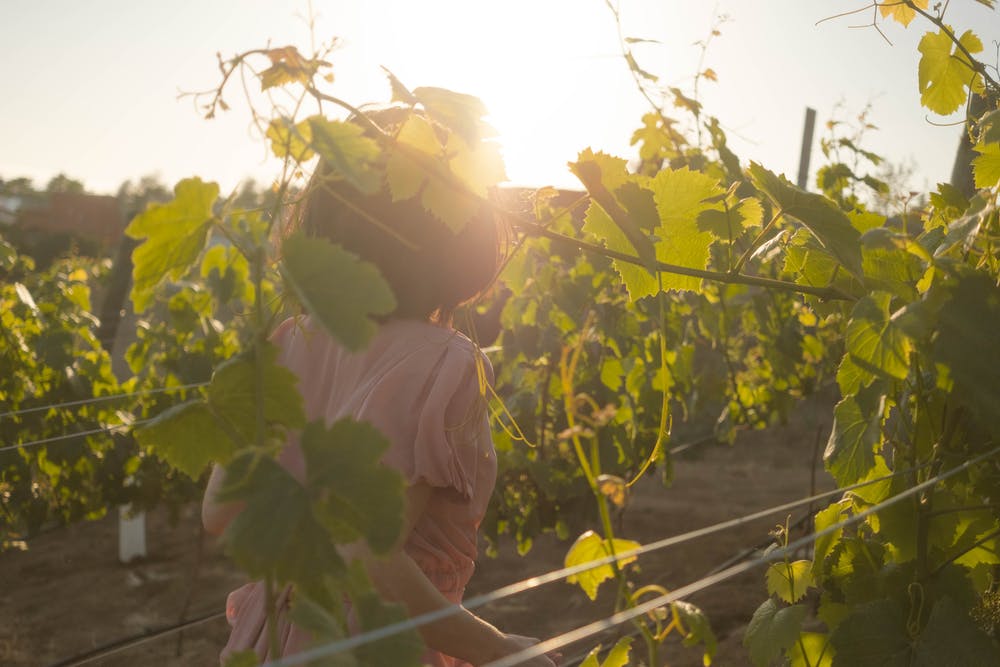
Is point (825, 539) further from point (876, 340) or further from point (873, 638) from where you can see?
point (876, 340)

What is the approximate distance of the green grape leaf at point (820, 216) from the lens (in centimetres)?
131

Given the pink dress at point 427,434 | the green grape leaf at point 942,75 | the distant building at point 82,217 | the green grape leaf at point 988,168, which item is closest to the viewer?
the pink dress at point 427,434

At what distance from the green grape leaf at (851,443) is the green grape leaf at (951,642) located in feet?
0.65

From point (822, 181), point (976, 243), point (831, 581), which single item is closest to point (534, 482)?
point (822, 181)

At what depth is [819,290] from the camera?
4.72 feet

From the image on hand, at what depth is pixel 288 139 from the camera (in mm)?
830

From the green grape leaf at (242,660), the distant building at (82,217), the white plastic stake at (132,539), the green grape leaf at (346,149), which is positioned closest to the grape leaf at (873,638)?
the green grape leaf at (242,660)

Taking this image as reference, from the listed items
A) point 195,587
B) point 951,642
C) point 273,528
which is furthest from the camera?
point 195,587

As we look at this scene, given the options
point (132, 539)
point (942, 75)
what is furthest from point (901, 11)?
point (132, 539)

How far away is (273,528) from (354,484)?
0.22 feet

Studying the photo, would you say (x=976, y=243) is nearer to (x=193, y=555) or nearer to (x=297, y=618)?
(x=297, y=618)

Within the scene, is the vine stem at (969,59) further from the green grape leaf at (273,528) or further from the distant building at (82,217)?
the distant building at (82,217)

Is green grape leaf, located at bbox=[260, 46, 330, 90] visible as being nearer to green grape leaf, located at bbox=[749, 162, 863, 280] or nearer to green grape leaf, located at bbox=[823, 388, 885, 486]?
green grape leaf, located at bbox=[749, 162, 863, 280]

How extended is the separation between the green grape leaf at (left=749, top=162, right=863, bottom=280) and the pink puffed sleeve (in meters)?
0.45
